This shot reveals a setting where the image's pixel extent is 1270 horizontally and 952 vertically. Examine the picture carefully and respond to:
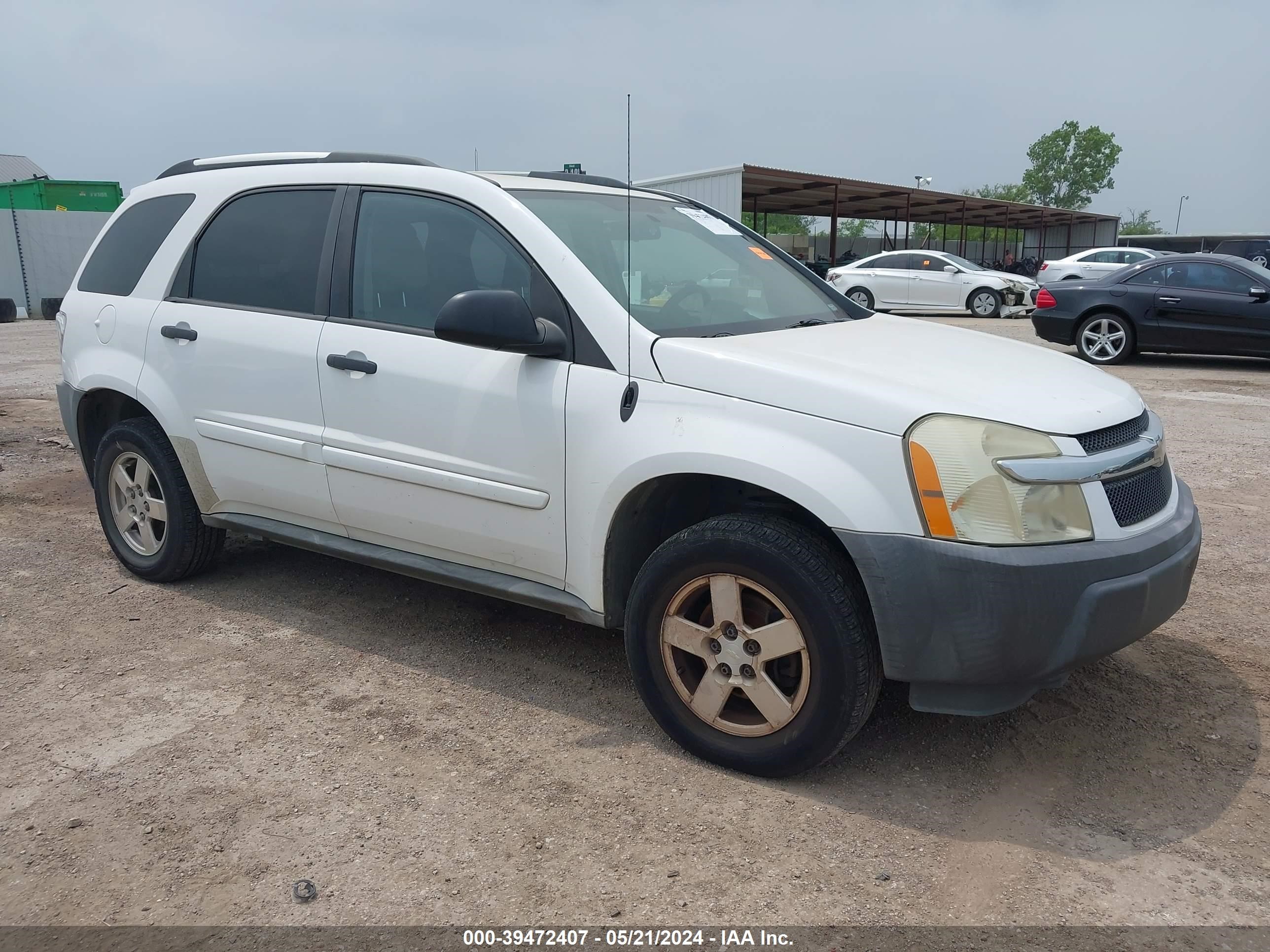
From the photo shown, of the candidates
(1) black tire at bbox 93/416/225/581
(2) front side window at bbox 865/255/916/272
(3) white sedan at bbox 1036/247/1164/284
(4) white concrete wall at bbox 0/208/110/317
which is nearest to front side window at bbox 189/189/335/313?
(1) black tire at bbox 93/416/225/581

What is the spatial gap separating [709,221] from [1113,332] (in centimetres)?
997

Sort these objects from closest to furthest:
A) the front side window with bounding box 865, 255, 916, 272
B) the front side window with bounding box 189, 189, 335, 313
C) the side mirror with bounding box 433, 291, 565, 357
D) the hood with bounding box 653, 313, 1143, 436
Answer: the hood with bounding box 653, 313, 1143, 436 → the side mirror with bounding box 433, 291, 565, 357 → the front side window with bounding box 189, 189, 335, 313 → the front side window with bounding box 865, 255, 916, 272

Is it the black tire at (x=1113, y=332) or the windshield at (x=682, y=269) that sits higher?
the windshield at (x=682, y=269)

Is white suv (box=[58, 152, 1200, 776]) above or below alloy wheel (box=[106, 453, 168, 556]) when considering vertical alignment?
above

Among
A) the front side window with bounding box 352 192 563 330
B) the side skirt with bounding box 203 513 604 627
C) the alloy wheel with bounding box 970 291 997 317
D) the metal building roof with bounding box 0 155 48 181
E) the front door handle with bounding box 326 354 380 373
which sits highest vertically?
the metal building roof with bounding box 0 155 48 181

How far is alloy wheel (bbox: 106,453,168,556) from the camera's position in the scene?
4547 mm

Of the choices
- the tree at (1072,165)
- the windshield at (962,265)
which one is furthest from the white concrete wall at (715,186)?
the tree at (1072,165)

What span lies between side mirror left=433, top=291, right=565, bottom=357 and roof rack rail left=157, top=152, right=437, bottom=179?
0.92m

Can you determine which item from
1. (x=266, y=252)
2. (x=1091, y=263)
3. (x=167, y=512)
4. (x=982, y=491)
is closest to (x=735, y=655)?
(x=982, y=491)

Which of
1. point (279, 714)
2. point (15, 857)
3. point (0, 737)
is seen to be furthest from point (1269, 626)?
point (0, 737)

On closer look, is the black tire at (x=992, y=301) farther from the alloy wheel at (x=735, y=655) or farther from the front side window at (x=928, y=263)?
the alloy wheel at (x=735, y=655)

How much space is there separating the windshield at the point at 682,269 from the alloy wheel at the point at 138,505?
2307 millimetres

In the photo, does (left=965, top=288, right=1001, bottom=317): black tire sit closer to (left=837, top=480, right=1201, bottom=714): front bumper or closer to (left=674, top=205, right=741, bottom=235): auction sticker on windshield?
(left=674, top=205, right=741, bottom=235): auction sticker on windshield

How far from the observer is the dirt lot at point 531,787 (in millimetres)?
2471
